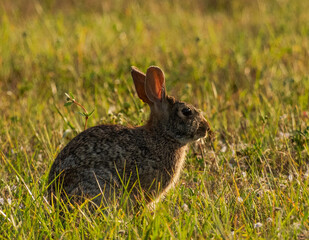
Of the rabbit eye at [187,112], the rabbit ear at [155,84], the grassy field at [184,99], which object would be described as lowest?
the grassy field at [184,99]

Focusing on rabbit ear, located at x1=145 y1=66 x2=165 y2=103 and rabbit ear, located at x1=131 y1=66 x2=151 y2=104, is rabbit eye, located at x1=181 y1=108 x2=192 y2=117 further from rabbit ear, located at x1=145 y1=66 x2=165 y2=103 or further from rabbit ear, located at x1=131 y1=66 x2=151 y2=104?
rabbit ear, located at x1=131 y1=66 x2=151 y2=104

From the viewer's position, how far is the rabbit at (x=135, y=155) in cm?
408

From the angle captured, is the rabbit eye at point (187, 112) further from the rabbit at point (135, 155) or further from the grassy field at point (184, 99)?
the grassy field at point (184, 99)

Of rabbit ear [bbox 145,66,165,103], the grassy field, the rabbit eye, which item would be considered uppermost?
rabbit ear [bbox 145,66,165,103]

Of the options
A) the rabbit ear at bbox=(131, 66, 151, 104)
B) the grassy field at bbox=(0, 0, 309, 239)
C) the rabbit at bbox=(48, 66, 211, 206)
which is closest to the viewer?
the grassy field at bbox=(0, 0, 309, 239)

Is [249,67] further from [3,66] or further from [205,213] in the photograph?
[205,213]

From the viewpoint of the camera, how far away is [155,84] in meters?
4.71

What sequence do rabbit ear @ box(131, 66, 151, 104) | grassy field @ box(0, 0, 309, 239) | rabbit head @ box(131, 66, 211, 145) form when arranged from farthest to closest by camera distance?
rabbit ear @ box(131, 66, 151, 104), rabbit head @ box(131, 66, 211, 145), grassy field @ box(0, 0, 309, 239)

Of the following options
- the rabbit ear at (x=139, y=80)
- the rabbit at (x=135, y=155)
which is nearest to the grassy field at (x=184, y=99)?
the rabbit at (x=135, y=155)

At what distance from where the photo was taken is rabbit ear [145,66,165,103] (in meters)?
4.67

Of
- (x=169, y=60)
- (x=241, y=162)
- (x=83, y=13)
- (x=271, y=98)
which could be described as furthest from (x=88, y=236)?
(x=83, y=13)

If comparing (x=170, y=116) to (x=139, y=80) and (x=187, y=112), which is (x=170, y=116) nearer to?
(x=187, y=112)

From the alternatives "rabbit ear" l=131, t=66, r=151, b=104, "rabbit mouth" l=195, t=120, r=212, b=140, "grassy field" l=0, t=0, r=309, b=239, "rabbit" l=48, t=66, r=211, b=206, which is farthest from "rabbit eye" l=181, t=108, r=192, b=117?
"grassy field" l=0, t=0, r=309, b=239

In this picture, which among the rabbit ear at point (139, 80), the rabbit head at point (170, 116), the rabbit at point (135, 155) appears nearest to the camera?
the rabbit at point (135, 155)
